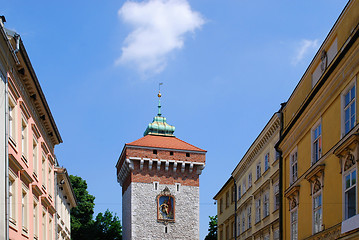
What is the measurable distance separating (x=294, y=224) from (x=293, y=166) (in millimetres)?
2033

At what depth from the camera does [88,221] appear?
62.6m

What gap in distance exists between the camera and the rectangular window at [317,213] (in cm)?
1753

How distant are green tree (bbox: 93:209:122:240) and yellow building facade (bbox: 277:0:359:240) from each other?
41.6 meters

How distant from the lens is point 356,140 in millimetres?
13883

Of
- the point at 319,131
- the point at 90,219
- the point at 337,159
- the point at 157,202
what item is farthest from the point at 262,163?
the point at 90,219

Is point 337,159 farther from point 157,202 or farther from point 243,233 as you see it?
point 157,202

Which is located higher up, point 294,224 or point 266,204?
point 266,204

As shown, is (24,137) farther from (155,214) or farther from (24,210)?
(155,214)

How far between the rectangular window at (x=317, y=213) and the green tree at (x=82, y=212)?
44.9 meters

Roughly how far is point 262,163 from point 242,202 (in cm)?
585

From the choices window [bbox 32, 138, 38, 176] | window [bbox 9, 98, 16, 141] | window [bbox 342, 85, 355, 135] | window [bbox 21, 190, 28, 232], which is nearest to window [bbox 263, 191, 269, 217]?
window [bbox 32, 138, 38, 176]

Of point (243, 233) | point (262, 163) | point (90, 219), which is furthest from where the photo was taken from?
point (90, 219)

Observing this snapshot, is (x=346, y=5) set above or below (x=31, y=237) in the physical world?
above

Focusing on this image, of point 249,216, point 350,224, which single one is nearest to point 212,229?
point 249,216
